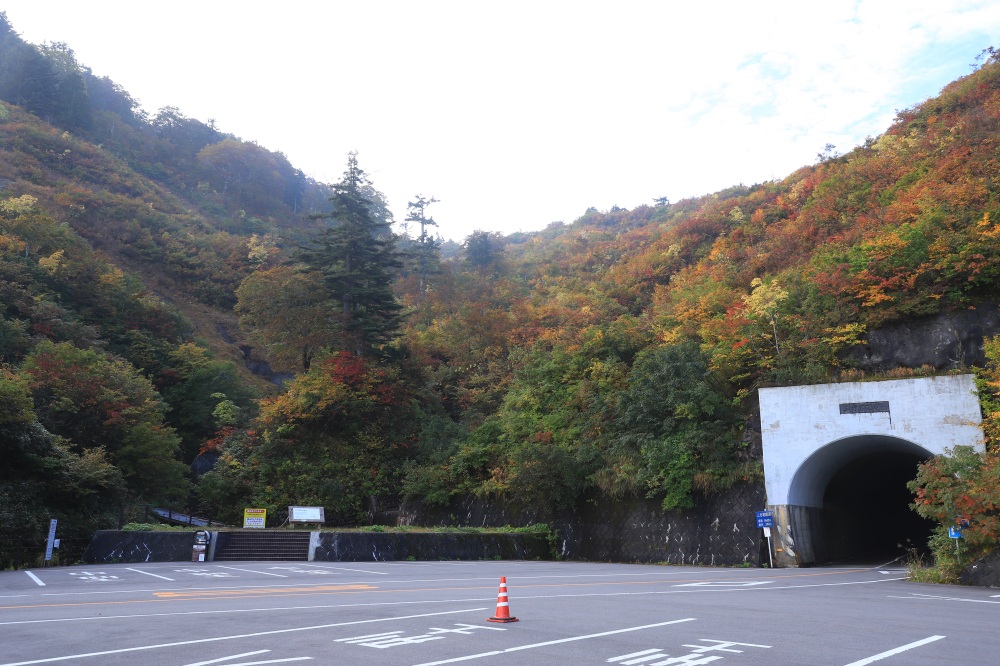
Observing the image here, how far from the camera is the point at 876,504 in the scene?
98.1ft

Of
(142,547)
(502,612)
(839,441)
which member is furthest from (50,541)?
(839,441)

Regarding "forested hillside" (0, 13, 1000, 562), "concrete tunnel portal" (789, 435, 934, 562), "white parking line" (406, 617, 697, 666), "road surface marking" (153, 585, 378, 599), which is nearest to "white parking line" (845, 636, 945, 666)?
"white parking line" (406, 617, 697, 666)

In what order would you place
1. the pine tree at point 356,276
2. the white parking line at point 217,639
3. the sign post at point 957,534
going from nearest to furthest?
the white parking line at point 217,639, the sign post at point 957,534, the pine tree at point 356,276

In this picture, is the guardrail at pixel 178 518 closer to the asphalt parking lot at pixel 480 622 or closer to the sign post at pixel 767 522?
the asphalt parking lot at pixel 480 622

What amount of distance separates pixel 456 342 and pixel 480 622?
32.1 metres

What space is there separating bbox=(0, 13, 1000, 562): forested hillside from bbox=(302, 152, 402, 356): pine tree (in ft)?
0.51

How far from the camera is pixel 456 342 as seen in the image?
40219 millimetres

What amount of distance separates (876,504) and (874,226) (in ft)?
40.5

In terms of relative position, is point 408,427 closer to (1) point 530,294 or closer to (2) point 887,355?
(1) point 530,294

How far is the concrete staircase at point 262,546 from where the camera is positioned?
21.8 metres

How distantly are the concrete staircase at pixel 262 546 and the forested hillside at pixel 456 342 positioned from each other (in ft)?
16.6

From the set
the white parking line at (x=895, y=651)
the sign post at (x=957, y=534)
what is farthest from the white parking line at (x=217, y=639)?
the sign post at (x=957, y=534)

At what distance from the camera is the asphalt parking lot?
20.4ft

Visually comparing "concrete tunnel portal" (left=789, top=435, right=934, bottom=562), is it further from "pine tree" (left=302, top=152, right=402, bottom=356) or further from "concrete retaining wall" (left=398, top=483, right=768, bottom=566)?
"pine tree" (left=302, top=152, right=402, bottom=356)
